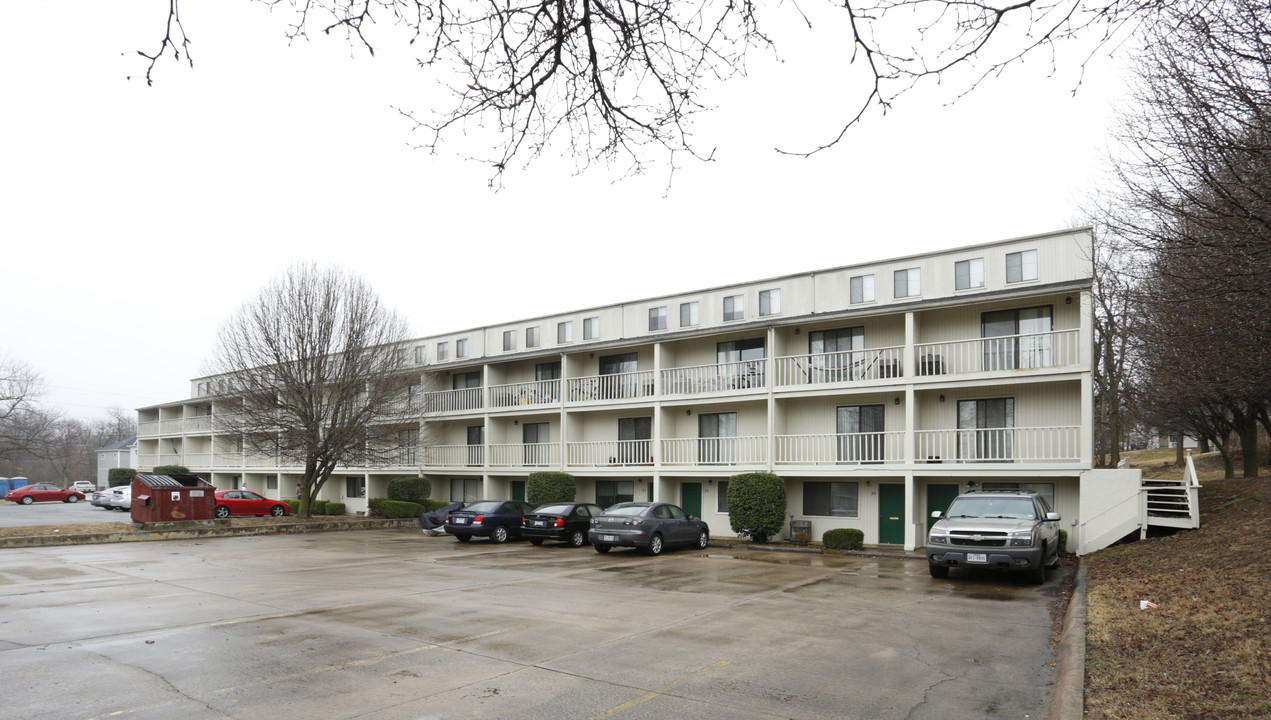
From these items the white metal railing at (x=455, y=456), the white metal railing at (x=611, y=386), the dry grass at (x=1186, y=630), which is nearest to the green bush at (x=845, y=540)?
the dry grass at (x=1186, y=630)

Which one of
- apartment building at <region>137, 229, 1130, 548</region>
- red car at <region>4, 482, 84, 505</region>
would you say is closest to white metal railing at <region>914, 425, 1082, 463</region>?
apartment building at <region>137, 229, 1130, 548</region>

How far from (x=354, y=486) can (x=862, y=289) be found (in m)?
29.1

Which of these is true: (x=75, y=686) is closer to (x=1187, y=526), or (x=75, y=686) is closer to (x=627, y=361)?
(x=1187, y=526)

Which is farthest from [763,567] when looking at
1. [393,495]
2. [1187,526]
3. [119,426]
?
[119,426]

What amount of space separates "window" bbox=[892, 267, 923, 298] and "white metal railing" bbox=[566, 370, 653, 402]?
30.7 ft

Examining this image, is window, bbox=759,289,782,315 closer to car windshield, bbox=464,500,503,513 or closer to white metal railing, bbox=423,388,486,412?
car windshield, bbox=464,500,503,513

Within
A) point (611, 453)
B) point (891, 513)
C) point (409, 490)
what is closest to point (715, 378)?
point (611, 453)

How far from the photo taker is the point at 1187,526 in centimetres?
1817

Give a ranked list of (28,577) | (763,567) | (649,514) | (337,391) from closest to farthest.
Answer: (28,577) → (763,567) → (649,514) → (337,391)

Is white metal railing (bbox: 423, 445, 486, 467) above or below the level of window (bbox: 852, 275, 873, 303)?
below

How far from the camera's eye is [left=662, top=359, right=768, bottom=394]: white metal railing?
26.3 metres

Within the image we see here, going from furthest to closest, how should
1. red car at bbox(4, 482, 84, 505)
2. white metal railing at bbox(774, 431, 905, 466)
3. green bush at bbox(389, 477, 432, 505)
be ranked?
red car at bbox(4, 482, 84, 505)
green bush at bbox(389, 477, 432, 505)
white metal railing at bbox(774, 431, 905, 466)

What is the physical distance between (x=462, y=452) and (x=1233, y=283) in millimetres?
30611

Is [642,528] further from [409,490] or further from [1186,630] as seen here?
[409,490]
